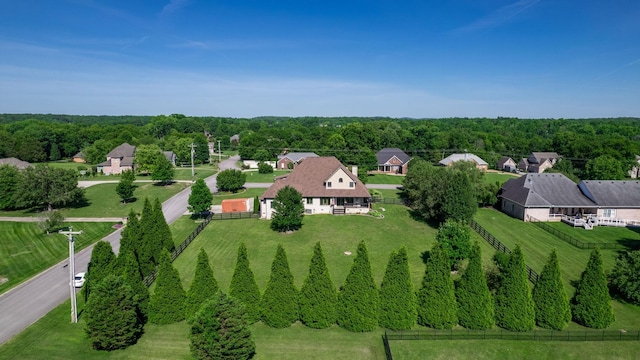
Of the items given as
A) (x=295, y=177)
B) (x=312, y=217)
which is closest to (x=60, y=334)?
(x=312, y=217)

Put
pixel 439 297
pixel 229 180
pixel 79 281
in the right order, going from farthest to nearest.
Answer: pixel 229 180 < pixel 79 281 < pixel 439 297

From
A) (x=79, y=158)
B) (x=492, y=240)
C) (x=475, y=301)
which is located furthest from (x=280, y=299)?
(x=79, y=158)

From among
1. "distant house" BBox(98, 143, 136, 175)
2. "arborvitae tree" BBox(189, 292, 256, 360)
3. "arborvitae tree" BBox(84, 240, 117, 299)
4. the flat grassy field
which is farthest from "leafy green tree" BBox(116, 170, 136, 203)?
"arborvitae tree" BBox(189, 292, 256, 360)

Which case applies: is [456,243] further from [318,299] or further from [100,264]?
[100,264]

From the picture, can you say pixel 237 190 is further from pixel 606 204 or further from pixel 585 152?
pixel 585 152

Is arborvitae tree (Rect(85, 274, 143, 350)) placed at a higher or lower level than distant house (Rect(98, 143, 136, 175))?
lower

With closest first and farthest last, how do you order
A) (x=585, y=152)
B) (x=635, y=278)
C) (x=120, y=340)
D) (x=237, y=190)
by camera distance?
(x=120, y=340) → (x=635, y=278) → (x=237, y=190) → (x=585, y=152)

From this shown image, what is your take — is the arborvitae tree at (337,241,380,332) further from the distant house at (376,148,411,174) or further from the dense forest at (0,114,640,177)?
the distant house at (376,148,411,174)
